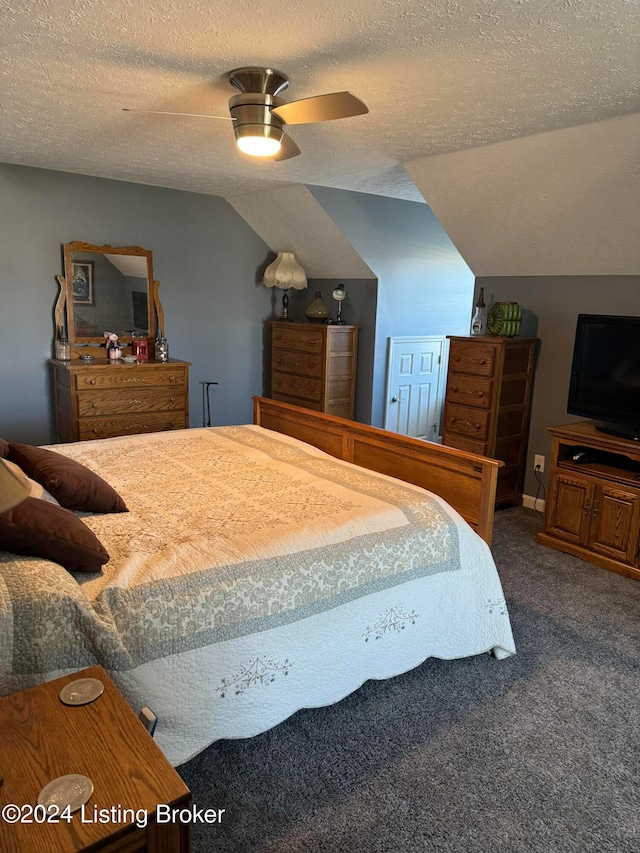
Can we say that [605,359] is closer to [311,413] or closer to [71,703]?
[311,413]

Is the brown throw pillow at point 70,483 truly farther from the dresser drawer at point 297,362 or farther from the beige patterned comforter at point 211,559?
the dresser drawer at point 297,362

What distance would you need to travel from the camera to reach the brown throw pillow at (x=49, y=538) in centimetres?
170

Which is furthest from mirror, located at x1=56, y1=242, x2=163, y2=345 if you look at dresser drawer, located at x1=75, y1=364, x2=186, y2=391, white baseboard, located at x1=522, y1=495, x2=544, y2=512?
white baseboard, located at x1=522, y1=495, x2=544, y2=512

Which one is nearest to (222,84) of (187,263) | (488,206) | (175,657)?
(488,206)

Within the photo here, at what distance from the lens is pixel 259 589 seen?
6.33ft

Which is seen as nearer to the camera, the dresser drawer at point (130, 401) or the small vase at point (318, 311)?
the dresser drawer at point (130, 401)

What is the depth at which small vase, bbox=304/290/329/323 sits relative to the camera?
5.55m

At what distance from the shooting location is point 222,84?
2592mm

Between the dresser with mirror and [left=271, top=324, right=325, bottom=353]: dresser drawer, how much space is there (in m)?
1.11

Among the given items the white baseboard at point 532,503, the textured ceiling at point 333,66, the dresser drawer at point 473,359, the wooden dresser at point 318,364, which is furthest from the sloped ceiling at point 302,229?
the white baseboard at point 532,503

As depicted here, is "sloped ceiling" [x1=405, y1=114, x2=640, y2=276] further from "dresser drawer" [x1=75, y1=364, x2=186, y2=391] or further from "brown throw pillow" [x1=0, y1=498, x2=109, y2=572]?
"brown throw pillow" [x1=0, y1=498, x2=109, y2=572]

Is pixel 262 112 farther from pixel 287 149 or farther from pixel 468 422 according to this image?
pixel 468 422

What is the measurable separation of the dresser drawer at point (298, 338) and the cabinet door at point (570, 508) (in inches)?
96.7

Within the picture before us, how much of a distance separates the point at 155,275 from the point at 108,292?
1.45 ft
